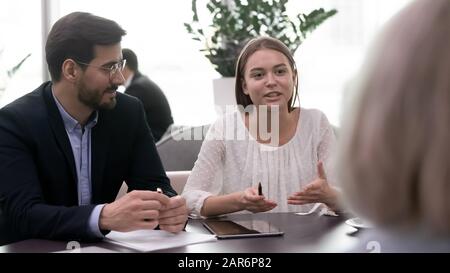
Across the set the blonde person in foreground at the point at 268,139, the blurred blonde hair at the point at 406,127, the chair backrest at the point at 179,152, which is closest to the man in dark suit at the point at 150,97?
the chair backrest at the point at 179,152

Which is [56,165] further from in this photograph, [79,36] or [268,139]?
[268,139]

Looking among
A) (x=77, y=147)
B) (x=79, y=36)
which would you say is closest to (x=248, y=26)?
(x=79, y=36)

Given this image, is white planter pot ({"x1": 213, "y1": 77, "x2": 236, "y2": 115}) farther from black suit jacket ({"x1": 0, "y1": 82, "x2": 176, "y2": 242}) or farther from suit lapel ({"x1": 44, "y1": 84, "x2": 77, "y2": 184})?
suit lapel ({"x1": 44, "y1": 84, "x2": 77, "y2": 184})

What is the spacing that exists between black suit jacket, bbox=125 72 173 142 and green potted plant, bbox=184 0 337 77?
0.78m

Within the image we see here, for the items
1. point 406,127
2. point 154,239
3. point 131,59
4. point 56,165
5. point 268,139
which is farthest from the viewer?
point 131,59

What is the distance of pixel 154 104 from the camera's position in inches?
149

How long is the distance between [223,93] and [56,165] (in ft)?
5.20

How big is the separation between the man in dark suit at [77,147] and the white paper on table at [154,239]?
0.03 m

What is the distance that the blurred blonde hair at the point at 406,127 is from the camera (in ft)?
1.38

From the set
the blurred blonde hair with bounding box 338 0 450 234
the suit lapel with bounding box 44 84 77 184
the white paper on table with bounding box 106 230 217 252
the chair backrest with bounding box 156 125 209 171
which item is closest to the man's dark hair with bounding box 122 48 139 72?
the chair backrest with bounding box 156 125 209 171

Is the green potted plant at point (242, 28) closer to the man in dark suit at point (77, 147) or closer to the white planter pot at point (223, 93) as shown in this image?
the white planter pot at point (223, 93)

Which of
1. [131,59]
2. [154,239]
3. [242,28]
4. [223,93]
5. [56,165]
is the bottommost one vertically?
[154,239]
